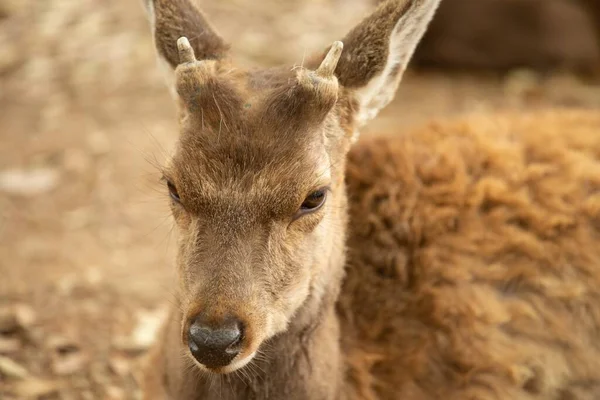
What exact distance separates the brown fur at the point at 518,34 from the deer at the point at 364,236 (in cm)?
407

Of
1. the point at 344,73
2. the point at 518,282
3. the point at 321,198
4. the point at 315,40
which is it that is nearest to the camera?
the point at 321,198

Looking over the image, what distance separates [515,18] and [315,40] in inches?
88.5

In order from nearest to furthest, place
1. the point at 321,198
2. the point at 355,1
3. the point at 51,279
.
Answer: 1. the point at 321,198
2. the point at 51,279
3. the point at 355,1

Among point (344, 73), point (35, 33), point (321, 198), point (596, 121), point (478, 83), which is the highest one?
point (344, 73)

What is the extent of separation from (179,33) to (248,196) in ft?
3.57

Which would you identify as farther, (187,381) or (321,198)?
(187,381)

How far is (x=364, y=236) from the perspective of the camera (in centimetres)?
457

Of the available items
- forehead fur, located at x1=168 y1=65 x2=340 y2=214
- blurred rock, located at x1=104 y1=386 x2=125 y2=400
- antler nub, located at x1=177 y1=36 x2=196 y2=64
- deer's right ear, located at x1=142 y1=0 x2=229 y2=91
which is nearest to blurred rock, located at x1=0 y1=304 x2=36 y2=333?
blurred rock, located at x1=104 y1=386 x2=125 y2=400

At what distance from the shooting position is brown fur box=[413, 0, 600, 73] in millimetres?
9148

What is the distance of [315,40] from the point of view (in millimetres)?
9789

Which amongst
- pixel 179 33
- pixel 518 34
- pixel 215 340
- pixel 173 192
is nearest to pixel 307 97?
pixel 173 192

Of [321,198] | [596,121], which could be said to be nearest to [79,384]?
[321,198]

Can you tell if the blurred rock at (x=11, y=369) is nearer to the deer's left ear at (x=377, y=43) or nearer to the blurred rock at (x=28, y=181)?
the blurred rock at (x=28, y=181)

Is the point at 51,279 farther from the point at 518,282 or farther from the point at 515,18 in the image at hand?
the point at 515,18
